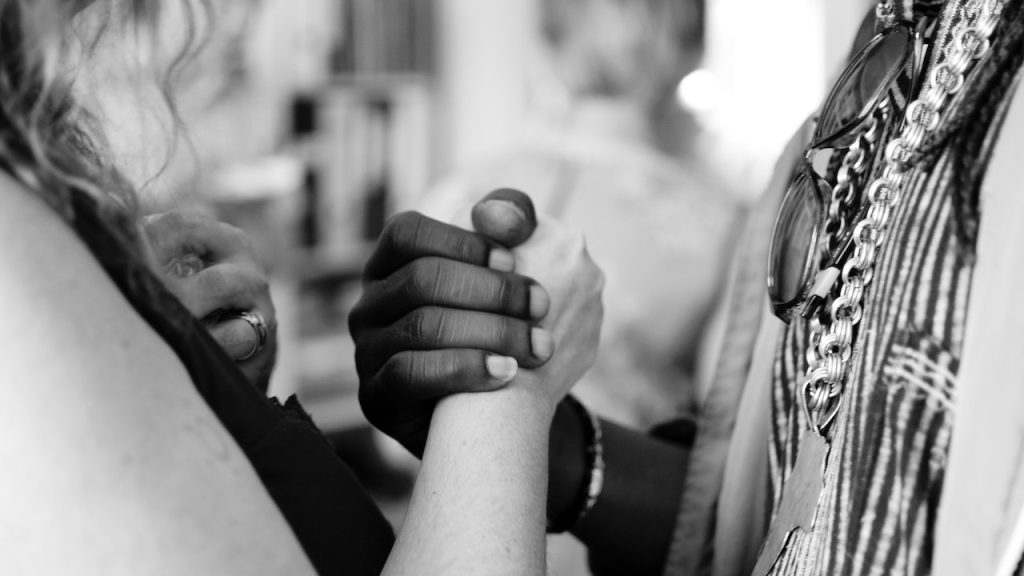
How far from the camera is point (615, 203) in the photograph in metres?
1.92

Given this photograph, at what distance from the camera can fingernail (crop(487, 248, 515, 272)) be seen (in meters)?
0.79

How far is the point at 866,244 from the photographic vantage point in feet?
2.12

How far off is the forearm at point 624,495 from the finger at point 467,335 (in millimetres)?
162

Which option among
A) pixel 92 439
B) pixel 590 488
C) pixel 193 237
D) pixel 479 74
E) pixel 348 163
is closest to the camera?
pixel 92 439

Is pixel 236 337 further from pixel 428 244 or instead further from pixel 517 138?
pixel 517 138

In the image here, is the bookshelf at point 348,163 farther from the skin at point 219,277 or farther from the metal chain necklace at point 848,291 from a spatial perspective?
the metal chain necklace at point 848,291

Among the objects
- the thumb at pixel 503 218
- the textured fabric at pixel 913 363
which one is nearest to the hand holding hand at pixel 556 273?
the thumb at pixel 503 218

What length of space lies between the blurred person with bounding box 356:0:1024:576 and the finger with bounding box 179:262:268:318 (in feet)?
0.32

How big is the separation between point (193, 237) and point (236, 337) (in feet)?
0.28

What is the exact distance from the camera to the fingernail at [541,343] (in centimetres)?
76

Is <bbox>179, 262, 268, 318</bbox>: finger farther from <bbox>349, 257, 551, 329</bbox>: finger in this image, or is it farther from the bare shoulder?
the bare shoulder

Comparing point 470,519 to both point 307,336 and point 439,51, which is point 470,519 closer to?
point 307,336

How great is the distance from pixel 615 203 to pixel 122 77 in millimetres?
1310

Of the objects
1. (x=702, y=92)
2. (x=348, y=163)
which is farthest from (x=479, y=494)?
(x=702, y=92)
